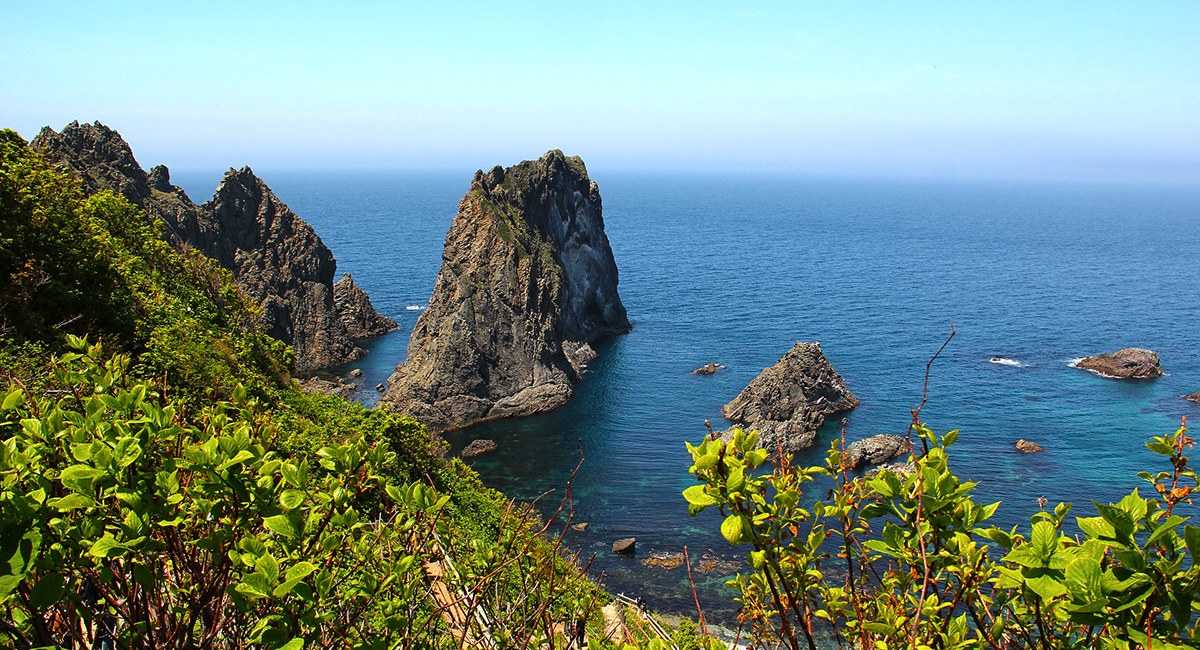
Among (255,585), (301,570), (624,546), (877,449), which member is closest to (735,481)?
(301,570)

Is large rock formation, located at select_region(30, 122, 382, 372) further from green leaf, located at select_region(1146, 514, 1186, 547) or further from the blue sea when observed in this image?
green leaf, located at select_region(1146, 514, 1186, 547)

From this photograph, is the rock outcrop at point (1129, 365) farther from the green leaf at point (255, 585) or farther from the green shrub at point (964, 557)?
the green leaf at point (255, 585)

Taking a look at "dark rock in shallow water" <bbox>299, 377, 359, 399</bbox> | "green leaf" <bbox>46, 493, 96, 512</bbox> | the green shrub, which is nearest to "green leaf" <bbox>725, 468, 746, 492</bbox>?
the green shrub

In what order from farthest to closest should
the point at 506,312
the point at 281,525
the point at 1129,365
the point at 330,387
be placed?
the point at 1129,365, the point at 506,312, the point at 330,387, the point at 281,525

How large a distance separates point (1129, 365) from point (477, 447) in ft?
211

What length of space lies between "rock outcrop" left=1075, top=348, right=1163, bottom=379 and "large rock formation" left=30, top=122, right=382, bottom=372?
77957 mm

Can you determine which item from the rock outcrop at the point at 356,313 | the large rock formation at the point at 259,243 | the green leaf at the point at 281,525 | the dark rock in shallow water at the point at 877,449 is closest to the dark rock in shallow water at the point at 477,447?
the large rock formation at the point at 259,243

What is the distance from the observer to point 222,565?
451 cm

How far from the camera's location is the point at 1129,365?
241 feet

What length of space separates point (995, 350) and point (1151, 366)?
14263mm

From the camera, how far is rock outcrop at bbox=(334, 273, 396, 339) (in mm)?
87062

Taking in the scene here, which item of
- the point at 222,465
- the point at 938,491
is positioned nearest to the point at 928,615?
the point at 938,491

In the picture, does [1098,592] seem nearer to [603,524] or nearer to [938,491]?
[938,491]

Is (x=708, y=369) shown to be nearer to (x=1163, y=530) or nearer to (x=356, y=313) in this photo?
(x=356, y=313)
